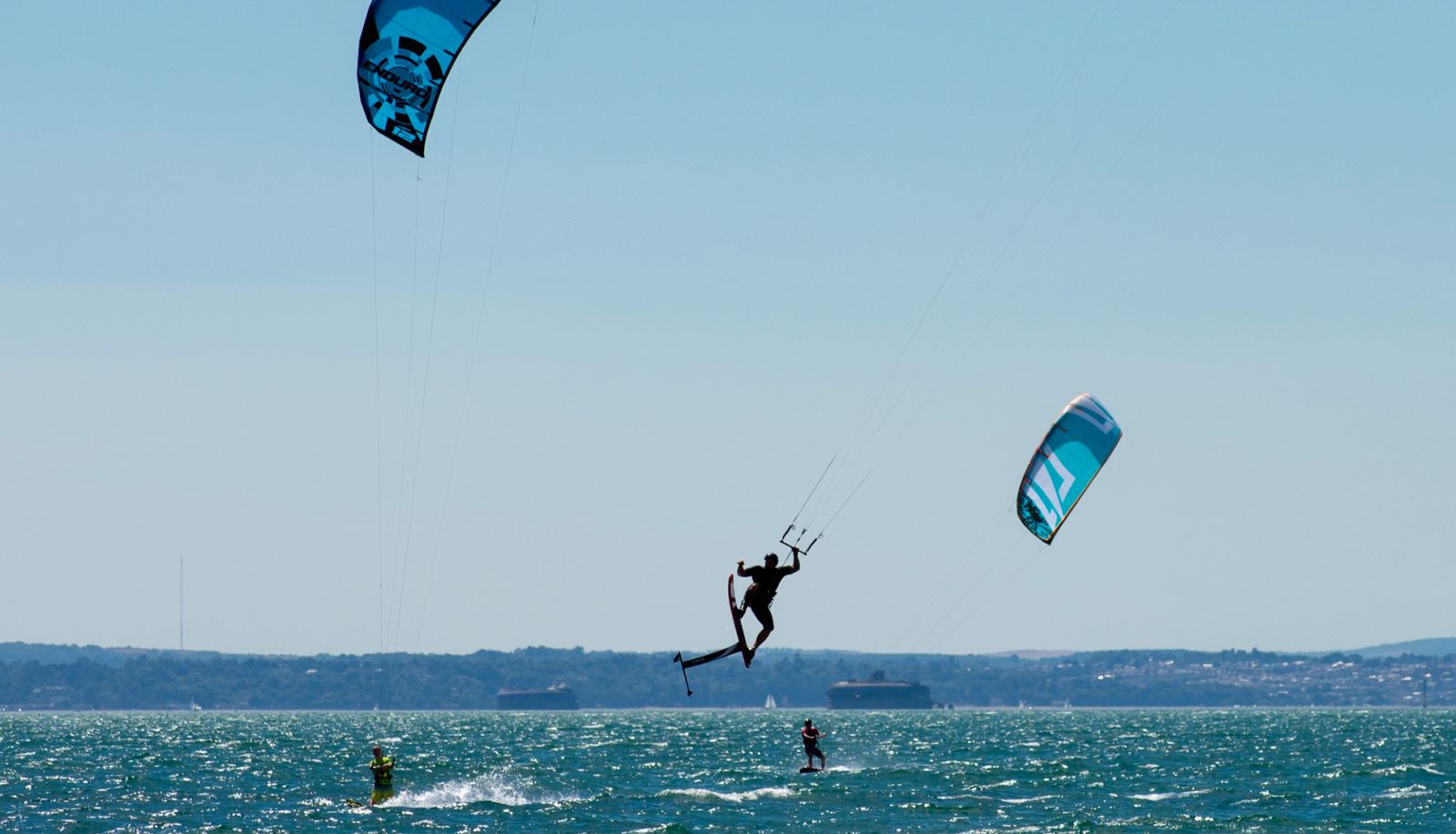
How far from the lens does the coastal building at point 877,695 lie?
7539 inches

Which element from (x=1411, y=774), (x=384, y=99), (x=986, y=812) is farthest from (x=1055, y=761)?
(x=384, y=99)

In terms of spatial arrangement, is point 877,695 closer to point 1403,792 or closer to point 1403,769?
point 1403,769

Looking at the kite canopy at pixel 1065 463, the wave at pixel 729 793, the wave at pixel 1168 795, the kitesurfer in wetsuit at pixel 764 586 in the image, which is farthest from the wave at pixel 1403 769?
the kitesurfer in wetsuit at pixel 764 586

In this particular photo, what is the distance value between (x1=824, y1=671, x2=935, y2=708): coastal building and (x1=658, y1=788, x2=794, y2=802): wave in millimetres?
150501

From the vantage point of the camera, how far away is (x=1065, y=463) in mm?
30641

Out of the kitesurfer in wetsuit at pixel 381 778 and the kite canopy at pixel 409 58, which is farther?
the kitesurfer in wetsuit at pixel 381 778

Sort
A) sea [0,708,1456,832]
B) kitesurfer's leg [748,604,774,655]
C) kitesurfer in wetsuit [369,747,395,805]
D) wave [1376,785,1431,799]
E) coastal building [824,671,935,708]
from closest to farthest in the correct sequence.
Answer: kitesurfer's leg [748,604,774,655] < sea [0,708,1456,832] < kitesurfer in wetsuit [369,747,395,805] < wave [1376,785,1431,799] < coastal building [824,671,935,708]

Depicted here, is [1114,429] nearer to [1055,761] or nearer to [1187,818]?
[1187,818]

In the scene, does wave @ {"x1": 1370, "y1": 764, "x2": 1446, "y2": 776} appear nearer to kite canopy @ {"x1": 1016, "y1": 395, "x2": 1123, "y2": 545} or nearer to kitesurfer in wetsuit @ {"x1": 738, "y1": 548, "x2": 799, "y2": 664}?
kite canopy @ {"x1": 1016, "y1": 395, "x2": 1123, "y2": 545}

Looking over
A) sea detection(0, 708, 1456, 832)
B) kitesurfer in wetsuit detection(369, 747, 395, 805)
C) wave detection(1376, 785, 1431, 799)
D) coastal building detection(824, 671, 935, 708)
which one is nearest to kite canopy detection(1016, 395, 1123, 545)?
sea detection(0, 708, 1456, 832)

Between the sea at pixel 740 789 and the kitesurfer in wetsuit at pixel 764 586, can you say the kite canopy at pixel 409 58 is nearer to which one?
the kitesurfer in wetsuit at pixel 764 586

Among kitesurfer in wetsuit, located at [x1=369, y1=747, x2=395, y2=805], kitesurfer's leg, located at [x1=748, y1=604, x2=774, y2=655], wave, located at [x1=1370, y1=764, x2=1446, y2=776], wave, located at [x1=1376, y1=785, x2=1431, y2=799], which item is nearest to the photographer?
kitesurfer's leg, located at [x1=748, y1=604, x2=774, y2=655]

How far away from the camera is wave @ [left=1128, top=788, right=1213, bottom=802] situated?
1567 inches

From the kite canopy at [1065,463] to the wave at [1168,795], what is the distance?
10.9 meters
